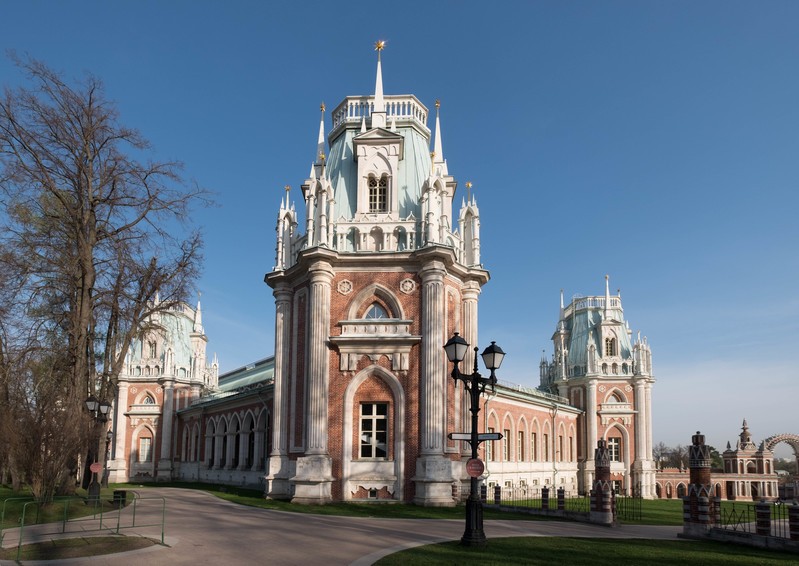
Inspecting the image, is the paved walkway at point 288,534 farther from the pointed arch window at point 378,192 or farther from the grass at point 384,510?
the pointed arch window at point 378,192

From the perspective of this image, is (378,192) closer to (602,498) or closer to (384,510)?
(384,510)

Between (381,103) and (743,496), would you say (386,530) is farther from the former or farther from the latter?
(743,496)

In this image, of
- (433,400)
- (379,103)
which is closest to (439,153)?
(379,103)

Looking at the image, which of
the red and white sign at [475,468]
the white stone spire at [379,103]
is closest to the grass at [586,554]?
the red and white sign at [475,468]

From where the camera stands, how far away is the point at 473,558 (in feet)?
44.2

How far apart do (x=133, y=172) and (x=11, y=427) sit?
1024 cm

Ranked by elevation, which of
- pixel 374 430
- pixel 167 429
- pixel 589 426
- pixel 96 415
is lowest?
pixel 167 429

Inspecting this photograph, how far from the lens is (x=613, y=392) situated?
5588 cm

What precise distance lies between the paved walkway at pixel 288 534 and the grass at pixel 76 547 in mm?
515

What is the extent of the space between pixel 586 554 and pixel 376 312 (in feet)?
52.5

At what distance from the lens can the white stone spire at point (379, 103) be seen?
32500mm

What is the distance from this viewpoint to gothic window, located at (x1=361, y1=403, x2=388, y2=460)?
2783cm

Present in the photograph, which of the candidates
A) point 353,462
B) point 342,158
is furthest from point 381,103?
point 353,462

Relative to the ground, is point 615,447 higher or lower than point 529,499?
higher
